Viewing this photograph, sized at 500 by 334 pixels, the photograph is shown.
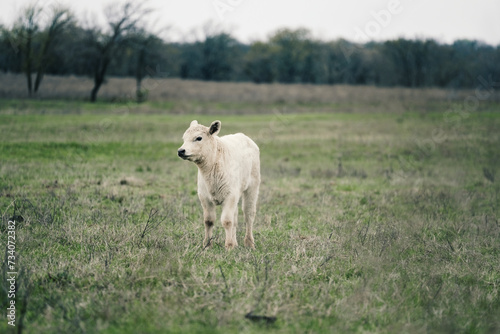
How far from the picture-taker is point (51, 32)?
35656mm

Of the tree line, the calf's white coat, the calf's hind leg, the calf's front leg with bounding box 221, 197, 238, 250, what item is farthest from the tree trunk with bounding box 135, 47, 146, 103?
the calf's front leg with bounding box 221, 197, 238, 250

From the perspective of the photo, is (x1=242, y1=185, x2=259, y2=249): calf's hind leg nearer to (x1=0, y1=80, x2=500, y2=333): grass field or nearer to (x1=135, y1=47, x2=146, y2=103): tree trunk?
(x1=0, y1=80, x2=500, y2=333): grass field

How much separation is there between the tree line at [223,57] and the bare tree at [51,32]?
0.07 meters

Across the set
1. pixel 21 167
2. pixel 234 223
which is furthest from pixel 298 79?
pixel 234 223

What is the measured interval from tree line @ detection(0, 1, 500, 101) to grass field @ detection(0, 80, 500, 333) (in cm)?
2088

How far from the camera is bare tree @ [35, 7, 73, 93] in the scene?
115 ft

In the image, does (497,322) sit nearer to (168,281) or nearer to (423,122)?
(168,281)

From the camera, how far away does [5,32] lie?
116 feet

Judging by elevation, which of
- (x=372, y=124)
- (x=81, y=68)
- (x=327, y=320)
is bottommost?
(x=327, y=320)

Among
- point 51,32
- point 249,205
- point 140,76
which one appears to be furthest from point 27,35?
point 249,205

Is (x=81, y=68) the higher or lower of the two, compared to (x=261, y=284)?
higher

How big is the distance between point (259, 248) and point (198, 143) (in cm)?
207

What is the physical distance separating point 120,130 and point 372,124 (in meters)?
16.9

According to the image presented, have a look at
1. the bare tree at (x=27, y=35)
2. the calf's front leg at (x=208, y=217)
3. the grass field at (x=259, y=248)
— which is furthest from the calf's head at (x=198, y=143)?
the bare tree at (x=27, y=35)
